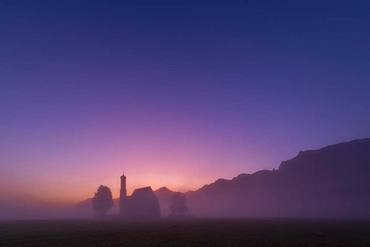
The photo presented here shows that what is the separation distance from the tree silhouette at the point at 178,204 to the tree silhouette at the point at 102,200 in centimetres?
3816

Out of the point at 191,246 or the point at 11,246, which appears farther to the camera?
the point at 11,246

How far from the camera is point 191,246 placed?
2859 cm

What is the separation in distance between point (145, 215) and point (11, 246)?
433 ft

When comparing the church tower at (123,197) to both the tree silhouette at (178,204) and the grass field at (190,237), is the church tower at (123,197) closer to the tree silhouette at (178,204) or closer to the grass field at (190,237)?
the tree silhouette at (178,204)

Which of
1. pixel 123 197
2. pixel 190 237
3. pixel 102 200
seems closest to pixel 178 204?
pixel 123 197

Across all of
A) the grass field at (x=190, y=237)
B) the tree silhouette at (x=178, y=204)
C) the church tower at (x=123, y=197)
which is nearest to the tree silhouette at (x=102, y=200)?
the church tower at (x=123, y=197)

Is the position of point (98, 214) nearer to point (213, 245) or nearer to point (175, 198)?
point (175, 198)

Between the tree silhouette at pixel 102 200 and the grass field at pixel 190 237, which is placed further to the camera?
the tree silhouette at pixel 102 200

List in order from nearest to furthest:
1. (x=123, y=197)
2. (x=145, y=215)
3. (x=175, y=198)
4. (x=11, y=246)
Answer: (x=11, y=246), (x=145, y=215), (x=123, y=197), (x=175, y=198)

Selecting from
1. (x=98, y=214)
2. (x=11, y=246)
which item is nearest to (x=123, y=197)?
(x=98, y=214)

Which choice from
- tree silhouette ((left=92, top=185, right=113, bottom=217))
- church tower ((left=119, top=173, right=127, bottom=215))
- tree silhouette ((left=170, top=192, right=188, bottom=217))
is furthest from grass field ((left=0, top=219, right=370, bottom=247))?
tree silhouette ((left=170, top=192, right=188, bottom=217))

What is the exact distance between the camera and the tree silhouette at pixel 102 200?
157625 mm

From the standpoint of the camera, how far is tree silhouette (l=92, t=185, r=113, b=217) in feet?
517

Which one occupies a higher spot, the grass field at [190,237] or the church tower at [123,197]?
the church tower at [123,197]
